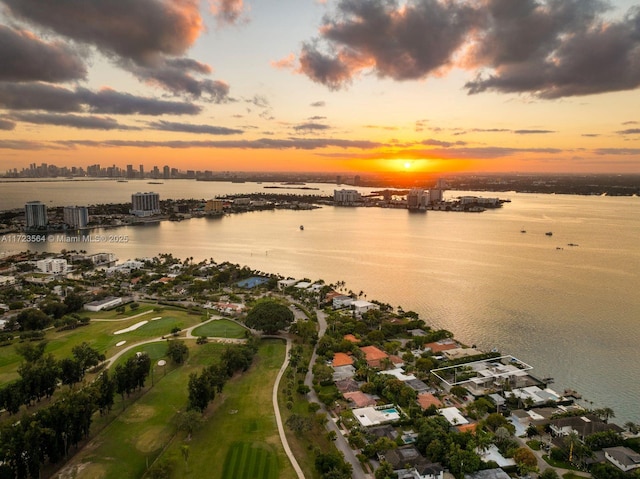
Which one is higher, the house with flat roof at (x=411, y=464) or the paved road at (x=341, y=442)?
the house with flat roof at (x=411, y=464)

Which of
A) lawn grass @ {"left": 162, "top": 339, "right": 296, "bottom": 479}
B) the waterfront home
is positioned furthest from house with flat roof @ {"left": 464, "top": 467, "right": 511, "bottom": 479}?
lawn grass @ {"left": 162, "top": 339, "right": 296, "bottom": 479}

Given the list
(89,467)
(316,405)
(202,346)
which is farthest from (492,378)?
(89,467)

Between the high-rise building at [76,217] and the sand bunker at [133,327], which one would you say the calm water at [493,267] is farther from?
the sand bunker at [133,327]

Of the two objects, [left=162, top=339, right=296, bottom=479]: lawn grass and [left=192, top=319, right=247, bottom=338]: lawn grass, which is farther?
[left=192, top=319, right=247, bottom=338]: lawn grass

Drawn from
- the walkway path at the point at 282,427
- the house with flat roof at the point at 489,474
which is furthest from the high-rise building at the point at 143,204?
the house with flat roof at the point at 489,474

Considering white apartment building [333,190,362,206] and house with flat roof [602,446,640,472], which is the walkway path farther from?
white apartment building [333,190,362,206]
